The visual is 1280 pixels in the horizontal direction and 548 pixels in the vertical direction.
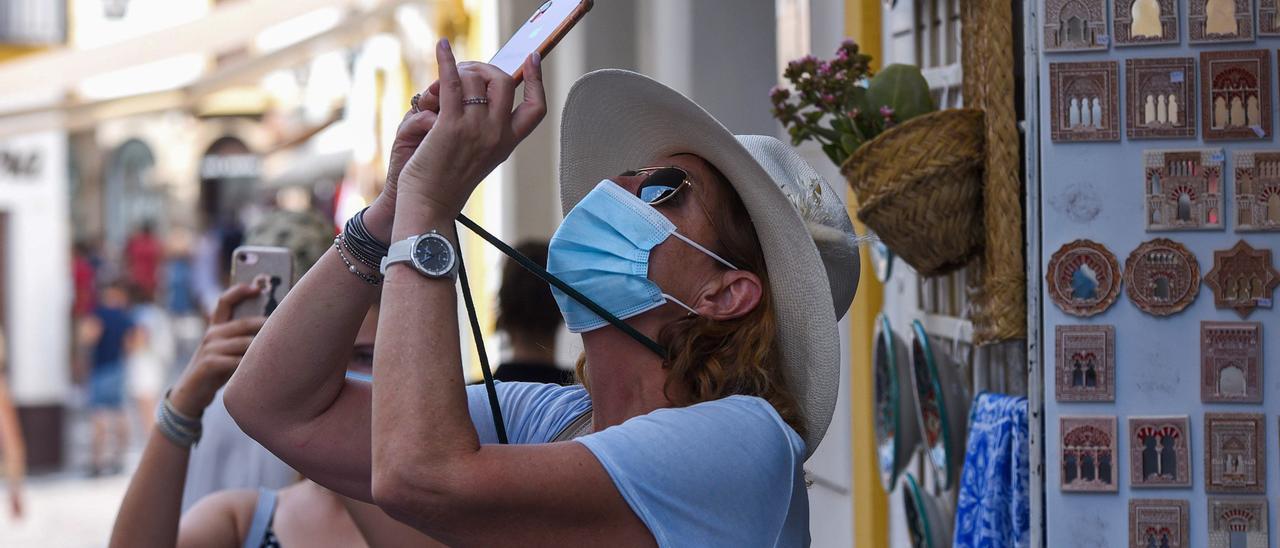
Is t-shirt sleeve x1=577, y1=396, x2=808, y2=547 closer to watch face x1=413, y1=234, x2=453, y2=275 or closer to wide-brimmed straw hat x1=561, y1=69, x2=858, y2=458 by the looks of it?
wide-brimmed straw hat x1=561, y1=69, x2=858, y2=458

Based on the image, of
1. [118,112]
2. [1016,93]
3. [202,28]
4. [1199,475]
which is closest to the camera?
[1199,475]

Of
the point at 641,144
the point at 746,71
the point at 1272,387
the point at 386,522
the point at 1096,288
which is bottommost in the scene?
the point at 386,522

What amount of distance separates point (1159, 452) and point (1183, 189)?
0.40 metres

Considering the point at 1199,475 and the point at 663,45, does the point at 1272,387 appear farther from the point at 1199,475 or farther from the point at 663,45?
the point at 663,45

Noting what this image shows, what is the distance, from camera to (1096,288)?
91.4 inches

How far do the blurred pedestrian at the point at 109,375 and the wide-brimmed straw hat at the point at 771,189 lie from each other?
12.3 m

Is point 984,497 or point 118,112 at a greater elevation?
point 118,112

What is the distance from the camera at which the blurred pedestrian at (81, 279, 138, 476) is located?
1363 cm

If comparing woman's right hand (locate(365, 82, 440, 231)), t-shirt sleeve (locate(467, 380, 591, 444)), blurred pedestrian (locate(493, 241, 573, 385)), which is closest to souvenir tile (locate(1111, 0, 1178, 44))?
t-shirt sleeve (locate(467, 380, 591, 444))

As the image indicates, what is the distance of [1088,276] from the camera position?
232 centimetres

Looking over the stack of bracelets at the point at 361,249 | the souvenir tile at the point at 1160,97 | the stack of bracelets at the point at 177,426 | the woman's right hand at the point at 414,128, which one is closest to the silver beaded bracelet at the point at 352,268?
the stack of bracelets at the point at 361,249

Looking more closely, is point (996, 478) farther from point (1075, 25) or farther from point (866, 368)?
point (866, 368)

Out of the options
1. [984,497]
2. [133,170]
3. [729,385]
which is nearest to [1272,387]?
[984,497]

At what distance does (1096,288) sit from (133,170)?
27317 mm
